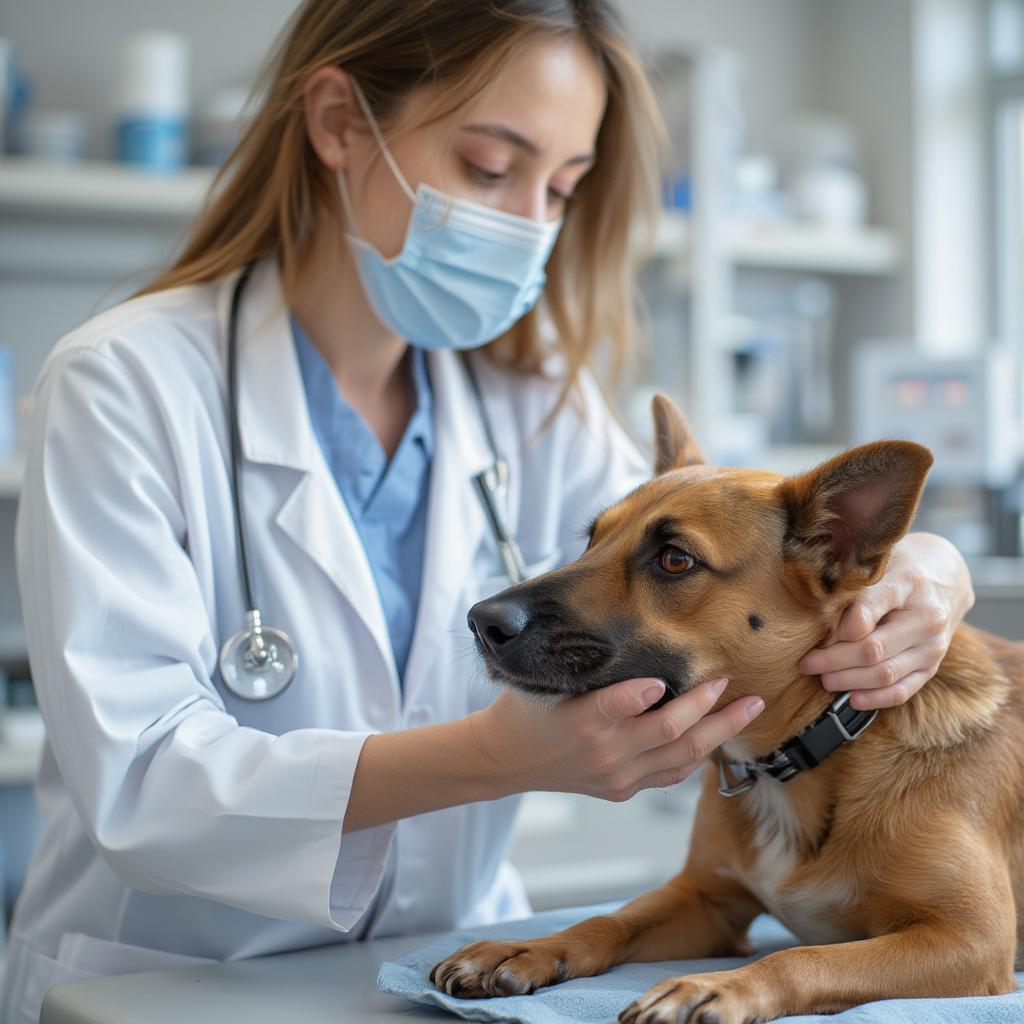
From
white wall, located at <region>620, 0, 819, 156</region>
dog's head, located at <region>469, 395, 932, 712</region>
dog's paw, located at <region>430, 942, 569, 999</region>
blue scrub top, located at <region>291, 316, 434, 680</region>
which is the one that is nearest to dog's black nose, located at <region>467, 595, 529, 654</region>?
dog's head, located at <region>469, 395, 932, 712</region>

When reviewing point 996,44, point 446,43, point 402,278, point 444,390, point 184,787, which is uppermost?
point 996,44

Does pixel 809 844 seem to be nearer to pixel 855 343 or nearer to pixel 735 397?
pixel 735 397

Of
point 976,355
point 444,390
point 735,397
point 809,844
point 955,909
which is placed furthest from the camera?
point 735,397

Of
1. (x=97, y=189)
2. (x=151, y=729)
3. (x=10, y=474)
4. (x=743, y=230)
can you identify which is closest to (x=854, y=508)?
(x=151, y=729)

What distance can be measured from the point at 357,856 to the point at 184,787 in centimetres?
19

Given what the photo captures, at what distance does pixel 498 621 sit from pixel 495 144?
24.2 inches

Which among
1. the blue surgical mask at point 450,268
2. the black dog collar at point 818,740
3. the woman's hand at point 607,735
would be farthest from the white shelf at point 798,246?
the woman's hand at point 607,735

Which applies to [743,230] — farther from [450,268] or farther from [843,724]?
[843,724]

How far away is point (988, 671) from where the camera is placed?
1215 millimetres

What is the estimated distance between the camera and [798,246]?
3621 millimetres

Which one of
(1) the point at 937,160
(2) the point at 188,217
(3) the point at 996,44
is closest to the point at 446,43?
(2) the point at 188,217

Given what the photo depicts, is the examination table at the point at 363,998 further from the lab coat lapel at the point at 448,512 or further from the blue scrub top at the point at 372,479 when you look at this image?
the blue scrub top at the point at 372,479

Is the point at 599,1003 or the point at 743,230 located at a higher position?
the point at 743,230

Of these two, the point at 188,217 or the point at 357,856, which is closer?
the point at 357,856
